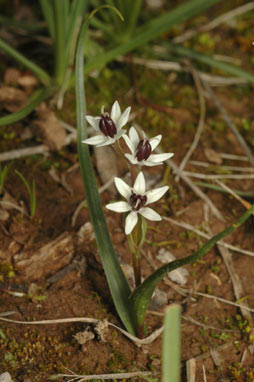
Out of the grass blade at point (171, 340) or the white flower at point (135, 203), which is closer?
the grass blade at point (171, 340)

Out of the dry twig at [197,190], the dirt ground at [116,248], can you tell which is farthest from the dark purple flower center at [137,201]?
the dry twig at [197,190]

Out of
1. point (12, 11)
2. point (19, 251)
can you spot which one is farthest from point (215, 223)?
point (12, 11)

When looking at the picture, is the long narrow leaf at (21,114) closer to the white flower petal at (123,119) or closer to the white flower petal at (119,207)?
the white flower petal at (123,119)

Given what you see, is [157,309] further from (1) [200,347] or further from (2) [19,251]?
(2) [19,251]

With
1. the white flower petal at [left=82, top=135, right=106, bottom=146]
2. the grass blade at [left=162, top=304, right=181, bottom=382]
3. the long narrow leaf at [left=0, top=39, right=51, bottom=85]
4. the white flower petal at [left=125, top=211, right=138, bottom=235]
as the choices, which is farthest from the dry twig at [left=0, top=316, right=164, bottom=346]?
the long narrow leaf at [left=0, top=39, right=51, bottom=85]

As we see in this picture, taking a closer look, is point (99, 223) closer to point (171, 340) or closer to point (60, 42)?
point (171, 340)

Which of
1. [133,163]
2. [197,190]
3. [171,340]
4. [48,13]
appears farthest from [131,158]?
[48,13]
